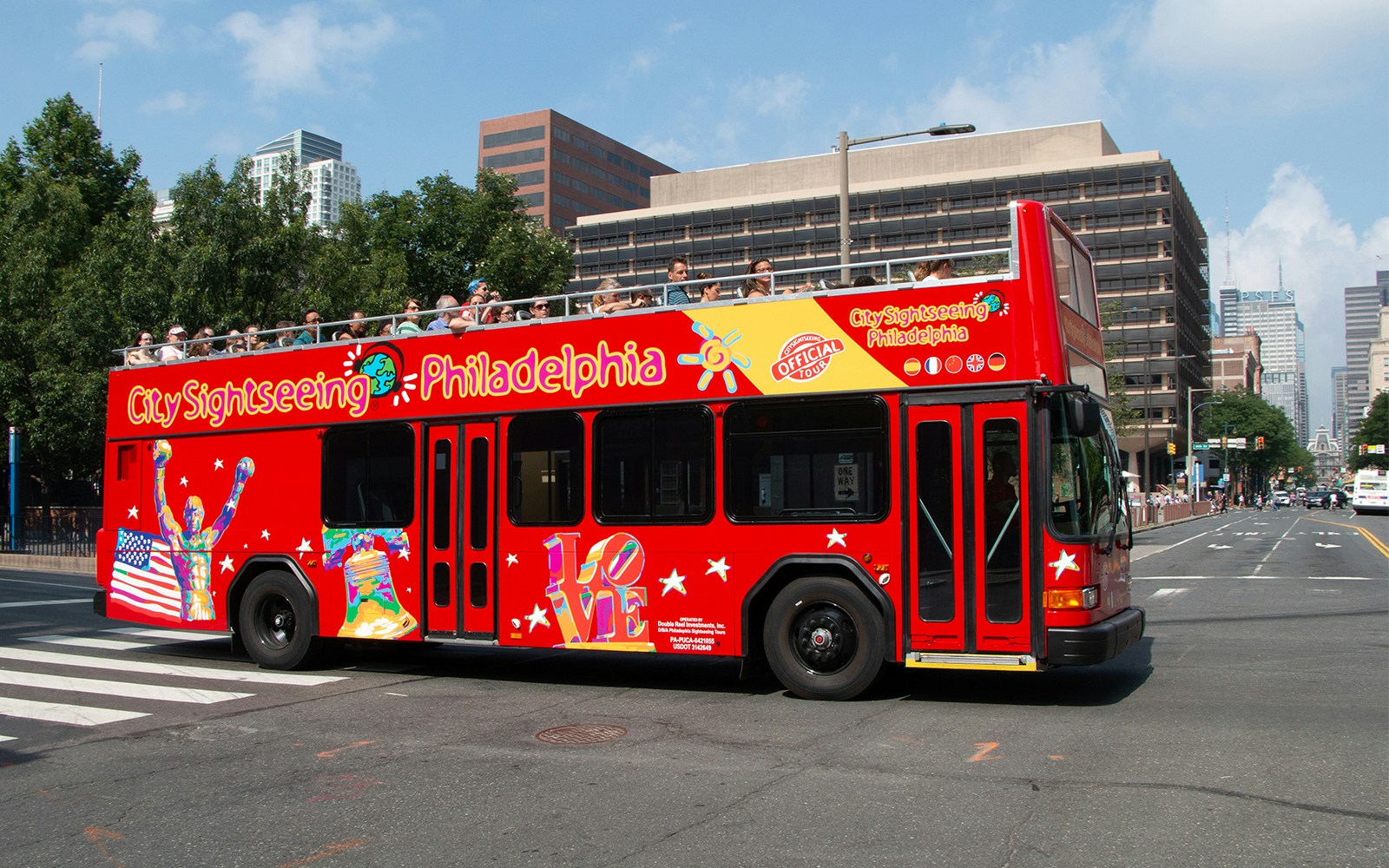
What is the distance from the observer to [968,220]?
93.5m

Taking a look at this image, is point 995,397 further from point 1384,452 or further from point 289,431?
point 1384,452

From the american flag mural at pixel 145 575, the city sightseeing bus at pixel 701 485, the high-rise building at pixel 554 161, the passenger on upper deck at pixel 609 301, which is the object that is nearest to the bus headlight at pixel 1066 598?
the city sightseeing bus at pixel 701 485

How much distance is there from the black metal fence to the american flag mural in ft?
60.8

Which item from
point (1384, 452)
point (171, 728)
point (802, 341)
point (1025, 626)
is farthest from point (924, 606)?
point (1384, 452)

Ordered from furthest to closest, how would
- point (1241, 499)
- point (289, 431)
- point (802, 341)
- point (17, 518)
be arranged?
point (1241, 499) < point (17, 518) < point (289, 431) < point (802, 341)

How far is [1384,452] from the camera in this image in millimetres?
121875

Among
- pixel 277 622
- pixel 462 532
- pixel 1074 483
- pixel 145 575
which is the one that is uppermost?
pixel 1074 483

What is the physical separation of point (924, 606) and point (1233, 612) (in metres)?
9.15

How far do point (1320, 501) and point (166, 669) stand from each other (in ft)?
354

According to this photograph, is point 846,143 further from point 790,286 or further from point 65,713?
A: point 65,713

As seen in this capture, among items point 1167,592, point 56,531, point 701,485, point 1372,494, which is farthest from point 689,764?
point 1372,494

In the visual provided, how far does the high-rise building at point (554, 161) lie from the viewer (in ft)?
415

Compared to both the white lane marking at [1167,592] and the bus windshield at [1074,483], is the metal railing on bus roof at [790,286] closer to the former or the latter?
the bus windshield at [1074,483]

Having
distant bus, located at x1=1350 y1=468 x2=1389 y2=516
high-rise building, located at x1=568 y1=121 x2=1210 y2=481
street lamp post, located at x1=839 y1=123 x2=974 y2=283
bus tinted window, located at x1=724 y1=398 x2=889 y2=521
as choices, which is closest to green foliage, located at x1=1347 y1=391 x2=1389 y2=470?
high-rise building, located at x1=568 y1=121 x2=1210 y2=481
